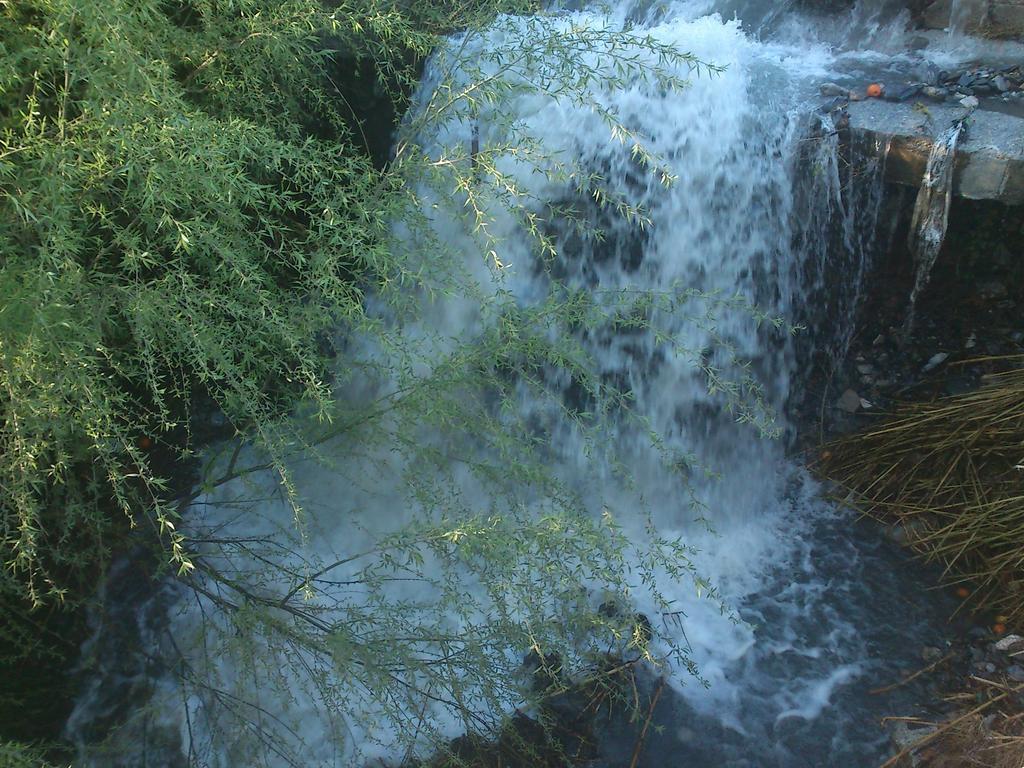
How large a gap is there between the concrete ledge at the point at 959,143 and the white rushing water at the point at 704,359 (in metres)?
0.15

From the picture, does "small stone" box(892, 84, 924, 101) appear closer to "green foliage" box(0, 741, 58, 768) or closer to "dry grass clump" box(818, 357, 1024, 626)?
A: "dry grass clump" box(818, 357, 1024, 626)

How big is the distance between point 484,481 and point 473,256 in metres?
A: 1.11

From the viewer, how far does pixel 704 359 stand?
12.0 ft

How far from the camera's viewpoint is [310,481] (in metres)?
3.40

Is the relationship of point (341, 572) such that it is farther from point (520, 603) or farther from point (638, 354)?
point (638, 354)

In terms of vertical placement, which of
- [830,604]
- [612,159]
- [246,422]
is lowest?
[830,604]

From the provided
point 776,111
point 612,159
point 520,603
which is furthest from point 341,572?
point 776,111

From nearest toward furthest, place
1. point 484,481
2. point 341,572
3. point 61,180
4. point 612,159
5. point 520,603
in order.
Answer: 1. point 61,180
2. point 520,603
3. point 484,481
4. point 341,572
5. point 612,159

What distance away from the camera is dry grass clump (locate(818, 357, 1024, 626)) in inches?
123

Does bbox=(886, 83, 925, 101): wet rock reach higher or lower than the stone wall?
lower

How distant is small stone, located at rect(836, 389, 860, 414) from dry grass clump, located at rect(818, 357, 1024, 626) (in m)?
0.13

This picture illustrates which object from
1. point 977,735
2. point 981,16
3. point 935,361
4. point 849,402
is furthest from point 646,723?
point 981,16

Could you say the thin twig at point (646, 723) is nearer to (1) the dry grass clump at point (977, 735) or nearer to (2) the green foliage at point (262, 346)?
(2) the green foliage at point (262, 346)

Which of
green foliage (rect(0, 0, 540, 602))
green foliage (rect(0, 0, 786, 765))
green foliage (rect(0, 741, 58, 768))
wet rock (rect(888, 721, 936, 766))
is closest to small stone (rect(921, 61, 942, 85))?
green foliage (rect(0, 0, 786, 765))
